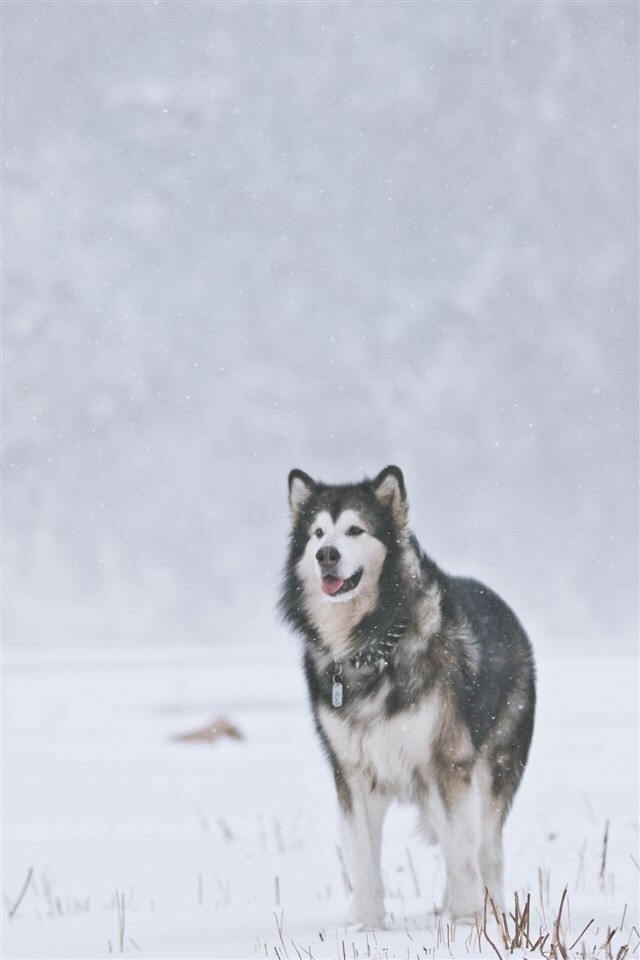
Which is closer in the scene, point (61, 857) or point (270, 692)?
point (61, 857)

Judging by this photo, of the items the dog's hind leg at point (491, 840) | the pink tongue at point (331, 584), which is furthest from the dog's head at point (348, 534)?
the dog's hind leg at point (491, 840)

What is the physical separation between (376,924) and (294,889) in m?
2.21

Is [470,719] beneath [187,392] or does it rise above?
beneath

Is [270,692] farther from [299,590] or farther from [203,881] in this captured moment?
[299,590]

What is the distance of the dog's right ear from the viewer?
6766 millimetres

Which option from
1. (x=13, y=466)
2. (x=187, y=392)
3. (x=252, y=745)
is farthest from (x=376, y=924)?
(x=187, y=392)

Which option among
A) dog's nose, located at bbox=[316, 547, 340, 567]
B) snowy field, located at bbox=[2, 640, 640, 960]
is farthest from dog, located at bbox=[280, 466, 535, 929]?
Answer: snowy field, located at bbox=[2, 640, 640, 960]

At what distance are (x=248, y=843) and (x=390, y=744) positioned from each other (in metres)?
4.85

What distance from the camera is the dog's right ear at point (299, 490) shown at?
22.2ft

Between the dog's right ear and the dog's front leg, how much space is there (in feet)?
5.25

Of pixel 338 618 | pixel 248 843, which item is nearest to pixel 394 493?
pixel 338 618

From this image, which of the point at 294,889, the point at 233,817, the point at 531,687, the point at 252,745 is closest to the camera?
the point at 531,687

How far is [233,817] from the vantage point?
12.4 meters

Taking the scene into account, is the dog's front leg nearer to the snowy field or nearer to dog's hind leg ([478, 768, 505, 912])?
the snowy field
